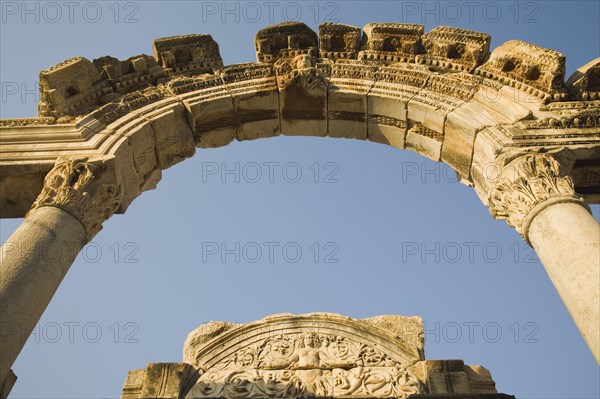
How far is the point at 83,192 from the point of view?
891 cm

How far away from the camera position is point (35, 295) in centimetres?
738

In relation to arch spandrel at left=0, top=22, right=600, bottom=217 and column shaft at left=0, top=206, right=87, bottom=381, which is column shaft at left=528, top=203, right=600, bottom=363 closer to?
arch spandrel at left=0, top=22, right=600, bottom=217

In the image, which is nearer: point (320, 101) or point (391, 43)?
point (320, 101)

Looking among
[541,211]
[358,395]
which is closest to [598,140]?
[541,211]

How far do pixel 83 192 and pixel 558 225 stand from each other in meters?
6.07

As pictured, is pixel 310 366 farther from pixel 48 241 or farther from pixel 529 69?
pixel 529 69

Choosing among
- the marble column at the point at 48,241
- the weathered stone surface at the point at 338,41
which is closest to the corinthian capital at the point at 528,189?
the weathered stone surface at the point at 338,41

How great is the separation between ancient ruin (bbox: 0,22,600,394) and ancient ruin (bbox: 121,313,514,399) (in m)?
1.79

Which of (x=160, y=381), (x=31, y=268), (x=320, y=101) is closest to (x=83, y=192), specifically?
(x=31, y=268)

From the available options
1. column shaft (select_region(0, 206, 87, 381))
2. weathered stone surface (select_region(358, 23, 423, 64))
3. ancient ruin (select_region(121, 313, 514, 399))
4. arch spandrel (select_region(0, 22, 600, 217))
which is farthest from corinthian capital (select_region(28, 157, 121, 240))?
weathered stone surface (select_region(358, 23, 423, 64))

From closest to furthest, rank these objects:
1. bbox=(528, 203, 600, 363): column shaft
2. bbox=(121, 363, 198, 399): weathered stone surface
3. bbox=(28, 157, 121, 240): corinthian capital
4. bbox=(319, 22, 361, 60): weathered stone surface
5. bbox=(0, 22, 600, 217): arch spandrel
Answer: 1. bbox=(528, 203, 600, 363): column shaft
2. bbox=(121, 363, 198, 399): weathered stone surface
3. bbox=(28, 157, 121, 240): corinthian capital
4. bbox=(0, 22, 600, 217): arch spandrel
5. bbox=(319, 22, 361, 60): weathered stone surface

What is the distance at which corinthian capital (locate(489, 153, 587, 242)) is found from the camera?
8.26 meters

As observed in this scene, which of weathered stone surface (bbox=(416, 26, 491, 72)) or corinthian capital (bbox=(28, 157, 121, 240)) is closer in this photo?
corinthian capital (bbox=(28, 157, 121, 240))

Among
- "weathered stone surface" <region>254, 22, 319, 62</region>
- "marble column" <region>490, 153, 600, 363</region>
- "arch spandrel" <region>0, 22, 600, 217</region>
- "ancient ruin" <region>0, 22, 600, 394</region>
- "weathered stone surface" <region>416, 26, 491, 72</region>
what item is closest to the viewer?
"marble column" <region>490, 153, 600, 363</region>
